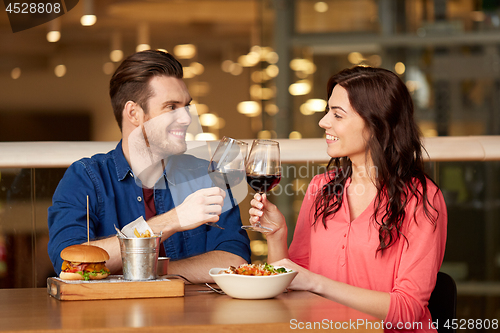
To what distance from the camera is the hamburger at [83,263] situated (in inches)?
44.5

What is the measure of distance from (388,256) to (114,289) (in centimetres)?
75

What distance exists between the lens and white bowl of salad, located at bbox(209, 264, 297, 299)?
3.42ft

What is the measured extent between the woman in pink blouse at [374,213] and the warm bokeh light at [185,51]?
4.08 metres

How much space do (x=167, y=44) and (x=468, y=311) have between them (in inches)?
168

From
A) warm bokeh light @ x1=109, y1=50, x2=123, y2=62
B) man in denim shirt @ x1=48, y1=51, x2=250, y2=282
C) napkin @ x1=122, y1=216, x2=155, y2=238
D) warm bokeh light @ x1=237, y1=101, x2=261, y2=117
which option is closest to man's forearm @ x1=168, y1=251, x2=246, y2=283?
man in denim shirt @ x1=48, y1=51, x2=250, y2=282

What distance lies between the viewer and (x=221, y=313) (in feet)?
3.09

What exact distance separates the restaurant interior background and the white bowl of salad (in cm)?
248

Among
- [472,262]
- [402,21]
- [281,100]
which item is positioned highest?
[402,21]

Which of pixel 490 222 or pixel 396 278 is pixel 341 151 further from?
pixel 490 222

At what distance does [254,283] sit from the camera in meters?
1.04

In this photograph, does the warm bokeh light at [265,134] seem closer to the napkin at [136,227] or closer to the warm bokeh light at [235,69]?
the warm bokeh light at [235,69]

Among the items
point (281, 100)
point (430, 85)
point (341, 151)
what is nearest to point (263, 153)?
point (341, 151)

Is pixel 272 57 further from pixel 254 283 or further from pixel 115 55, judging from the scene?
pixel 254 283

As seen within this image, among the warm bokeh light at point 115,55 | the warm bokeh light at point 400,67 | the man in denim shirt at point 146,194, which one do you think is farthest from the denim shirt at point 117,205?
the warm bokeh light at point 115,55
